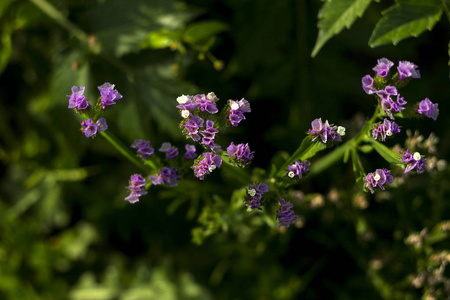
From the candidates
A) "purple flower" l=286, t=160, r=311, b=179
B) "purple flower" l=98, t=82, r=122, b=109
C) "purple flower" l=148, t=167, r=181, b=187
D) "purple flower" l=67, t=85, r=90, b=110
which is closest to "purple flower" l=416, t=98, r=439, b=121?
"purple flower" l=286, t=160, r=311, b=179

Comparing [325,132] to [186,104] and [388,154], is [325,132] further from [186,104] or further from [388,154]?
A: [186,104]

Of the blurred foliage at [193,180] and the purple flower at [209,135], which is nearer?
the purple flower at [209,135]

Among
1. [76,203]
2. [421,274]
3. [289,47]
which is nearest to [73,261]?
[76,203]

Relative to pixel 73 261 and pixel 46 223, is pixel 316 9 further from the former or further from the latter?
pixel 73 261

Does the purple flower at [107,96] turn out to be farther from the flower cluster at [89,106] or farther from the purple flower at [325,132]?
the purple flower at [325,132]

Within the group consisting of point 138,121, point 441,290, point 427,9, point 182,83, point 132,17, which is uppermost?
point 427,9

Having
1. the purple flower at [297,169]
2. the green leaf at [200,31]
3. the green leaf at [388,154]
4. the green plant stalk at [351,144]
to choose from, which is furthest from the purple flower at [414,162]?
the green leaf at [200,31]
